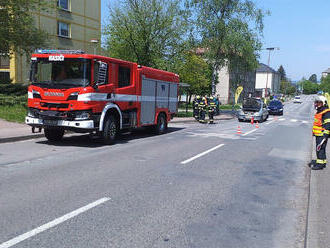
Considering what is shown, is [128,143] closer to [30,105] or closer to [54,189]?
[30,105]

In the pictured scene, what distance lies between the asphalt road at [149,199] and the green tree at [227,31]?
24848 mm

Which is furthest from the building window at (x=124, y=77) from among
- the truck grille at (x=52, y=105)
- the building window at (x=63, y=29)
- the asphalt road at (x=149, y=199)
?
the building window at (x=63, y=29)

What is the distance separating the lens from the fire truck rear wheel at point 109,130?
35.9 ft

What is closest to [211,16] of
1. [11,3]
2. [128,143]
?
[11,3]

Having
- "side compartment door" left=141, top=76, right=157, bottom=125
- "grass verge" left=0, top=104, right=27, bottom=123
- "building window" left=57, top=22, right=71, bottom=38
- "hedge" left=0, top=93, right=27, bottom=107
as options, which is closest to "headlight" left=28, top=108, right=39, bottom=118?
"side compartment door" left=141, top=76, right=157, bottom=125

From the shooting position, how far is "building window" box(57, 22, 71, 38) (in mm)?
33037

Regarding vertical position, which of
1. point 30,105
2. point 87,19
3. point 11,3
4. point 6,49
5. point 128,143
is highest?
point 87,19

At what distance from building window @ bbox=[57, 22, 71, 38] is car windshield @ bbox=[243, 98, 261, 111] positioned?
62.6ft

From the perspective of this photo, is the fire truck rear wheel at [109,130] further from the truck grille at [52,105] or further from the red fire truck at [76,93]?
the truck grille at [52,105]

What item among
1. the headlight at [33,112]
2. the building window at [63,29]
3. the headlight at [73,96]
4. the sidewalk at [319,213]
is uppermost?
the building window at [63,29]

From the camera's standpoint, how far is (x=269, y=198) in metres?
5.72

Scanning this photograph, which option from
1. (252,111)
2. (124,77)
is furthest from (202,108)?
(124,77)

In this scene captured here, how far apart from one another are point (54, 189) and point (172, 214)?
85.9 inches

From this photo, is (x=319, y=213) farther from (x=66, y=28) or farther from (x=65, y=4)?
(x=65, y=4)
